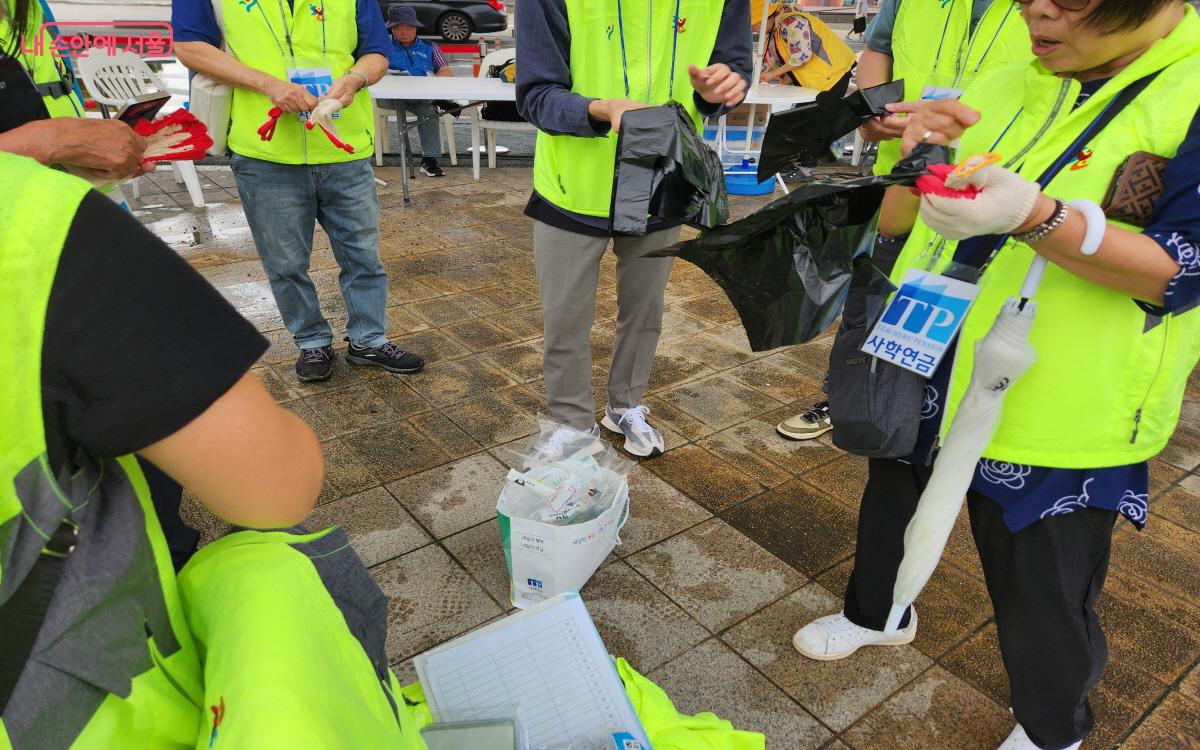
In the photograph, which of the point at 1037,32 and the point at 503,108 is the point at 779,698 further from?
the point at 503,108

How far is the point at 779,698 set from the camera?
2.02 metres

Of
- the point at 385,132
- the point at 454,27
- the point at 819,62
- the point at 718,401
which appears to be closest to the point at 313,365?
the point at 718,401

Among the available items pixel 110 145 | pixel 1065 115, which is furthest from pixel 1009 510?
pixel 110 145

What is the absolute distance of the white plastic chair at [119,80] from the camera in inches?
223

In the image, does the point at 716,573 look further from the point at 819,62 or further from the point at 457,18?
the point at 457,18

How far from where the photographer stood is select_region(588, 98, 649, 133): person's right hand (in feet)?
7.14

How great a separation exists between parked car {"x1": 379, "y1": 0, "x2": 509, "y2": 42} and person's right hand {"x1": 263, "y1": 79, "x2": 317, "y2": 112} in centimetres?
1198

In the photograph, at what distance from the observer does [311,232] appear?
3.48 meters

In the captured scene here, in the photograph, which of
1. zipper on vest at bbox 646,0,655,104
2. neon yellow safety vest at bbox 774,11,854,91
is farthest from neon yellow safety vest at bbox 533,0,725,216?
neon yellow safety vest at bbox 774,11,854,91

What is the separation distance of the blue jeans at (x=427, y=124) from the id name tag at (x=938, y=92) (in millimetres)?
5021

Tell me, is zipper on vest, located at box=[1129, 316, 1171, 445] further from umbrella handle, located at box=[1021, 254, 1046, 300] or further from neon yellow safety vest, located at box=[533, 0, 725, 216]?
→ neon yellow safety vest, located at box=[533, 0, 725, 216]

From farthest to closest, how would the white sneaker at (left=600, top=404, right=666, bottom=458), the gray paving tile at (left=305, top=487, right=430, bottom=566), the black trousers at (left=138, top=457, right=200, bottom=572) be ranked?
1. the white sneaker at (left=600, top=404, right=666, bottom=458)
2. the gray paving tile at (left=305, top=487, right=430, bottom=566)
3. the black trousers at (left=138, top=457, right=200, bottom=572)

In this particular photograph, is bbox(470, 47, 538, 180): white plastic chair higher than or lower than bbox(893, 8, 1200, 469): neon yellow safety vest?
lower

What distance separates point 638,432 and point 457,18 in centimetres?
1318
